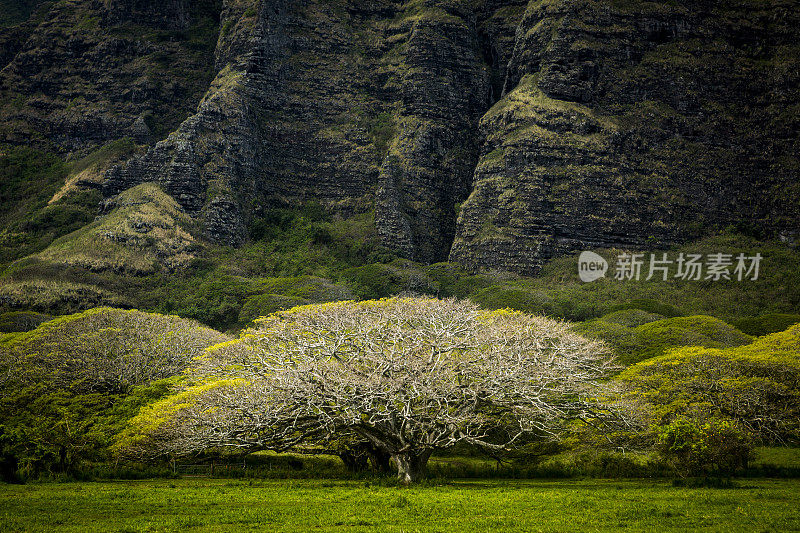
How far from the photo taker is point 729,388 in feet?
143

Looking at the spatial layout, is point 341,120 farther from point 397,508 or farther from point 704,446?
point 397,508

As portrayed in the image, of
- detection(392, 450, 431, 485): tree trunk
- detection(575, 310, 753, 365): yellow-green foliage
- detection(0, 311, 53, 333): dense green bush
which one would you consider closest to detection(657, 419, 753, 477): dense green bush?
detection(392, 450, 431, 485): tree trunk

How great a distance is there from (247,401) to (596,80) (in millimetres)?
120397

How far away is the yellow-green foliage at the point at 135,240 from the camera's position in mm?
123375

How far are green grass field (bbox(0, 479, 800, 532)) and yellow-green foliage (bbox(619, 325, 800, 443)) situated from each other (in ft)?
28.7

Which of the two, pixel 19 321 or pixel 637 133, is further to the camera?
pixel 637 133

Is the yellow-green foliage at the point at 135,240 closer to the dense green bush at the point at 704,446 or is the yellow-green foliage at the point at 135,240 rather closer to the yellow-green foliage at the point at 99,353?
the yellow-green foliage at the point at 99,353

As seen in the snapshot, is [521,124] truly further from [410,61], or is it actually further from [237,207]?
[237,207]

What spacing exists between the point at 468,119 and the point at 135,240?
241ft

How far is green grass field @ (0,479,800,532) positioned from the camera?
2323 centimetres

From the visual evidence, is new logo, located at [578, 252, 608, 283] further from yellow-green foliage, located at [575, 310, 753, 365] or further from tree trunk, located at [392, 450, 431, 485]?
tree trunk, located at [392, 450, 431, 485]

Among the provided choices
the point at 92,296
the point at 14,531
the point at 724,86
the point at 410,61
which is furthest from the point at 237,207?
the point at 14,531

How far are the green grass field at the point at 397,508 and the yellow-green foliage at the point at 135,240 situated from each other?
308 feet

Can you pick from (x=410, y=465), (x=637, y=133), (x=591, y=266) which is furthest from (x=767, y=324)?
(x=410, y=465)
